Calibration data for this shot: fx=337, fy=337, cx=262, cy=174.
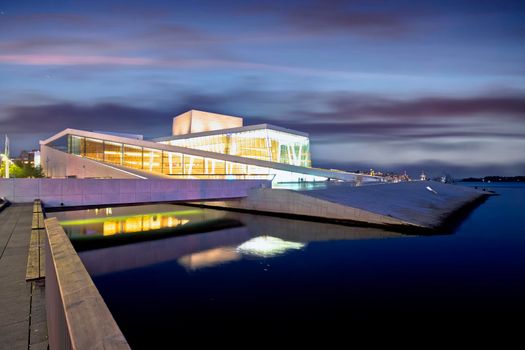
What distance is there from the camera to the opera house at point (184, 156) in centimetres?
3142

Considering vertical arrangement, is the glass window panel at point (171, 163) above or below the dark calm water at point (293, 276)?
above

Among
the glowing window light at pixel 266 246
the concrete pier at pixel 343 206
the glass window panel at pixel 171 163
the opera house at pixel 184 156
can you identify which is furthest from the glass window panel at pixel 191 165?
the glowing window light at pixel 266 246

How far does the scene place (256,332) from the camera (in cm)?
820

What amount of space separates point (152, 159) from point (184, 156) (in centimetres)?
313

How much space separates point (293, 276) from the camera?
12969 millimetres

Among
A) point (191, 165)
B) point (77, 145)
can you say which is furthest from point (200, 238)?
point (77, 145)

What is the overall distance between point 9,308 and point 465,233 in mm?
25999

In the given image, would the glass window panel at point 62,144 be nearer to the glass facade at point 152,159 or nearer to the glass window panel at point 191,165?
the glass facade at point 152,159

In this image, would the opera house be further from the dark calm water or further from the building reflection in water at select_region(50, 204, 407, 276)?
the dark calm water

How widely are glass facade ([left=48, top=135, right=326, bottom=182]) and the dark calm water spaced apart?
933cm

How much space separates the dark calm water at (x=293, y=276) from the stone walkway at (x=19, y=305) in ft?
9.89

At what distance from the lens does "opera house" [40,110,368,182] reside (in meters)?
31.4

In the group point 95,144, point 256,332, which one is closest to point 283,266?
point 256,332

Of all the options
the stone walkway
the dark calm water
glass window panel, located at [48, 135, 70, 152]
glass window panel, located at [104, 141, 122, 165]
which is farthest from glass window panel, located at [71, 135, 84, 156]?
the stone walkway
